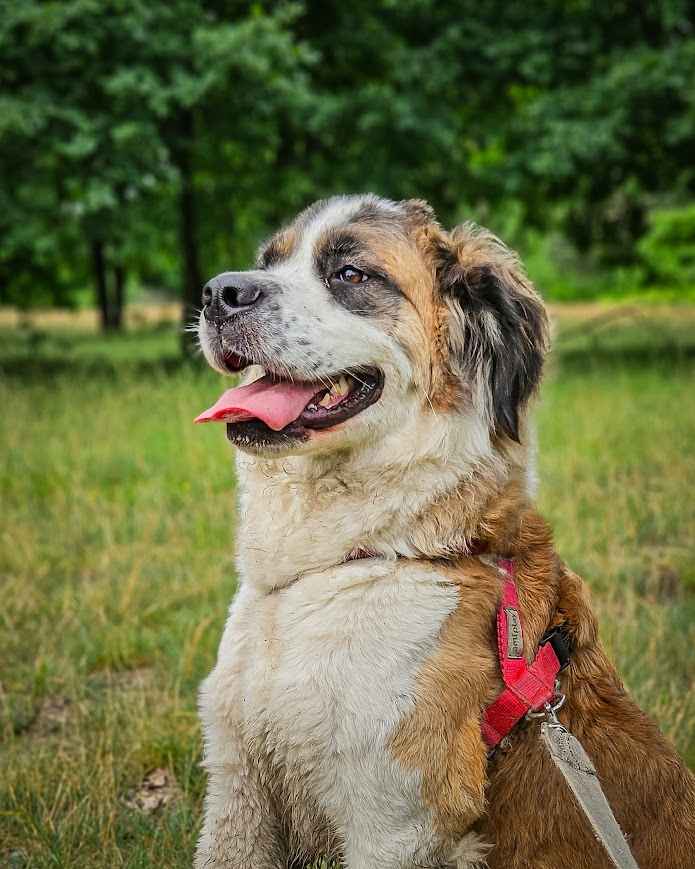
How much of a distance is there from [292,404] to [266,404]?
2.8 inches

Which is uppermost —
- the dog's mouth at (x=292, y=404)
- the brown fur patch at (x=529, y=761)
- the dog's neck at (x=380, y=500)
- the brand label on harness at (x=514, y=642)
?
the dog's mouth at (x=292, y=404)

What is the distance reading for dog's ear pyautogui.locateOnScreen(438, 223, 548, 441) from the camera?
260cm

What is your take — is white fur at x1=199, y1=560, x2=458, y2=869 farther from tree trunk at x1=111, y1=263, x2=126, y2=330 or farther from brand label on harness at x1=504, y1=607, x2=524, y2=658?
tree trunk at x1=111, y1=263, x2=126, y2=330

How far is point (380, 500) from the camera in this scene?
8.35 feet

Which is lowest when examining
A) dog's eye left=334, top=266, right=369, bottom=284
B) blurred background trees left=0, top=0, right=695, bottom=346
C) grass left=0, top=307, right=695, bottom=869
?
grass left=0, top=307, right=695, bottom=869

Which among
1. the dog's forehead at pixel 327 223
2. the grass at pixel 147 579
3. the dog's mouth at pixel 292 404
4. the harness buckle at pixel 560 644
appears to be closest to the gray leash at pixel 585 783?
the harness buckle at pixel 560 644

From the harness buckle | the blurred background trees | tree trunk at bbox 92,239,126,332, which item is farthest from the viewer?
tree trunk at bbox 92,239,126,332

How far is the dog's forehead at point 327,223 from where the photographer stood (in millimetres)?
2799

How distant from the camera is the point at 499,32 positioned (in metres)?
13.8

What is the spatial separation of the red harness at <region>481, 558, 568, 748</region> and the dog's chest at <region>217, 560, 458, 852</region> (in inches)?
5.9

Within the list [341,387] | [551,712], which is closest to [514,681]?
[551,712]

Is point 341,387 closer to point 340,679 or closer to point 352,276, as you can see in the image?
point 352,276

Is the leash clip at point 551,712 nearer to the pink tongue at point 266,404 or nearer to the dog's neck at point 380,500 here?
the dog's neck at point 380,500

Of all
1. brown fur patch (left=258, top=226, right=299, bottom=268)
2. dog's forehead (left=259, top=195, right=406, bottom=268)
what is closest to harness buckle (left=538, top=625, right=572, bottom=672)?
dog's forehead (left=259, top=195, right=406, bottom=268)
